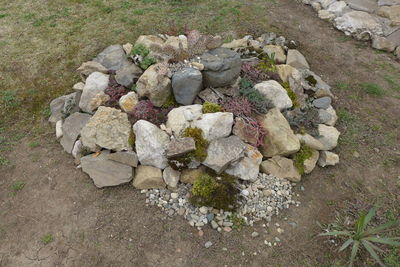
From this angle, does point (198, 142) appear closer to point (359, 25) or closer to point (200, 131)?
point (200, 131)

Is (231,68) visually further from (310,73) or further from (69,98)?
(69,98)

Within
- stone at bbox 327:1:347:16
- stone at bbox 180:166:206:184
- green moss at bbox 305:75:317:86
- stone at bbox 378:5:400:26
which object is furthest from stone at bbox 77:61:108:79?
stone at bbox 378:5:400:26

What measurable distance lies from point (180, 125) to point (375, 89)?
18.8 feet

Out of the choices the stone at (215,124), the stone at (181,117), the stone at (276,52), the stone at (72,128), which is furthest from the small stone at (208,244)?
the stone at (276,52)

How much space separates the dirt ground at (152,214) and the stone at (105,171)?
0.18 meters

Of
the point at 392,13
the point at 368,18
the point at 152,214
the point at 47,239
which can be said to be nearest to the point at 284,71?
the point at 368,18

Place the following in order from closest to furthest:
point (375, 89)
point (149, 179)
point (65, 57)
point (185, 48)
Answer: point (149, 179) → point (185, 48) → point (375, 89) → point (65, 57)

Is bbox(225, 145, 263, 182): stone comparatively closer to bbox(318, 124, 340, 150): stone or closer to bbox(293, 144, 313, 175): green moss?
bbox(293, 144, 313, 175): green moss

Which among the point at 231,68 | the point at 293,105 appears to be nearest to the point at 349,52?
the point at 293,105

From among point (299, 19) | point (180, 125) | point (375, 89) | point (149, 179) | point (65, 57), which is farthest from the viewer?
point (299, 19)

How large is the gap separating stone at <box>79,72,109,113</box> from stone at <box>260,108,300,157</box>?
3.89 m

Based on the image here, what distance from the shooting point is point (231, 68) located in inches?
264

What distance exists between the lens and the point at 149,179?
5922 mm

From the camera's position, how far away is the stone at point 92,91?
7055 mm
